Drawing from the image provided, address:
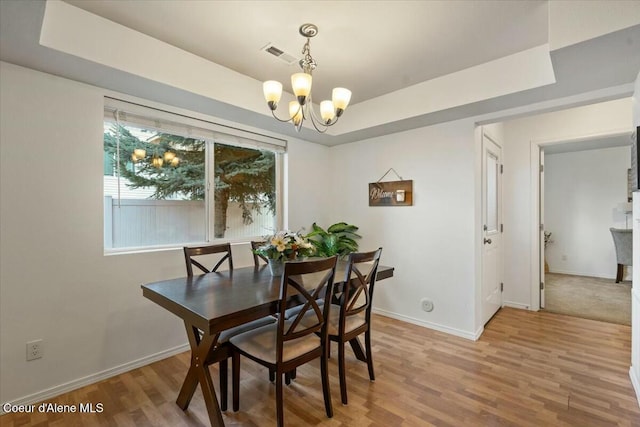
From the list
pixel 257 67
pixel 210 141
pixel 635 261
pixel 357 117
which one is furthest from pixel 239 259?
pixel 635 261

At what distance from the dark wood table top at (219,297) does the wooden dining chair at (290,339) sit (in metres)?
0.15

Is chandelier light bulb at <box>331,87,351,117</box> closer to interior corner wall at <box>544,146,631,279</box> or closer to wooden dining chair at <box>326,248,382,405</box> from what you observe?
wooden dining chair at <box>326,248,382,405</box>

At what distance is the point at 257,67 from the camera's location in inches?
103

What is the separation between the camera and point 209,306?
61.0 inches

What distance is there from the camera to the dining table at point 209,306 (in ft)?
4.78

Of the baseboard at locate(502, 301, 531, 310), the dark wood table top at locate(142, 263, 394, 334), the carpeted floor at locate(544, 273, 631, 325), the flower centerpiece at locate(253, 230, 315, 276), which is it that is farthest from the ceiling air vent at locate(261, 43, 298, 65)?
the carpeted floor at locate(544, 273, 631, 325)

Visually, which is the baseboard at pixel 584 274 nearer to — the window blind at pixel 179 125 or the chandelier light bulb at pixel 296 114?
the window blind at pixel 179 125

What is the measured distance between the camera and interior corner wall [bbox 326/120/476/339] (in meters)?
3.01

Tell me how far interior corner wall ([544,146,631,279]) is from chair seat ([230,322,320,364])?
622 centimetres

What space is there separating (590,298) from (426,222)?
120 inches

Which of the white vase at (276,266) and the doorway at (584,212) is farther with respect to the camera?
the doorway at (584,212)

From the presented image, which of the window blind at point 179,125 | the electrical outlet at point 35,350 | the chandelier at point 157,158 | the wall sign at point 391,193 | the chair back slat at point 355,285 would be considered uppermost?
the window blind at point 179,125

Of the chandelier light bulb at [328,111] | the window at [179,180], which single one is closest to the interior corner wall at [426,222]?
the window at [179,180]

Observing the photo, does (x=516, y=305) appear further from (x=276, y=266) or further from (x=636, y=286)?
(x=276, y=266)
